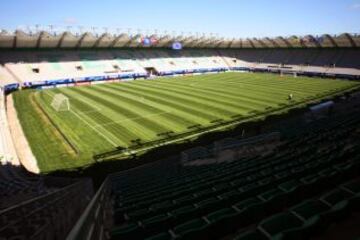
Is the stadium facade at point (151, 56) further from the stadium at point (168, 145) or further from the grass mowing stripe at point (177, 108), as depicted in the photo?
the grass mowing stripe at point (177, 108)

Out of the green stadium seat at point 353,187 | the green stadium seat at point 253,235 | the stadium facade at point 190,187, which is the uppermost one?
the green stadium seat at point 253,235

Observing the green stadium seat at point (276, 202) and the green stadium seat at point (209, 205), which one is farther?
the green stadium seat at point (209, 205)

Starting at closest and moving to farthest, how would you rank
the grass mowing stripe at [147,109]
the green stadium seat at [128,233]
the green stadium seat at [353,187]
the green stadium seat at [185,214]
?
the green stadium seat at [128,233] → the green stadium seat at [353,187] → the green stadium seat at [185,214] → the grass mowing stripe at [147,109]

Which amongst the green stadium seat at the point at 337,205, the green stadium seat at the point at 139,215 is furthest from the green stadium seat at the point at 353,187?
the green stadium seat at the point at 139,215

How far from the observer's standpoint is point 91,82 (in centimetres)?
5825

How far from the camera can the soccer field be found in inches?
925

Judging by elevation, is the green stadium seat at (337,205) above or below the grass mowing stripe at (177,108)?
above

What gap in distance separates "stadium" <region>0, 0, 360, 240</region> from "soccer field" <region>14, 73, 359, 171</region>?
18cm

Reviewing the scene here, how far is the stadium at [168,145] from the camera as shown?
19.9ft

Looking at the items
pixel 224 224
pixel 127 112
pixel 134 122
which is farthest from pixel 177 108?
pixel 224 224

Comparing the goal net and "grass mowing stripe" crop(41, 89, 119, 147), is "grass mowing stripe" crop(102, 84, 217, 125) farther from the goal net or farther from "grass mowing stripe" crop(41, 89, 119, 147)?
the goal net

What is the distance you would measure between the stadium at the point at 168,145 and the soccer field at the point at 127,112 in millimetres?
179

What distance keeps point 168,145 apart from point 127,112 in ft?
36.5

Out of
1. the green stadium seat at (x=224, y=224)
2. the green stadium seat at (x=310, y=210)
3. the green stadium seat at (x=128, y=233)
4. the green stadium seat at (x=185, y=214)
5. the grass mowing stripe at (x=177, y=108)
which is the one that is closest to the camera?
the green stadium seat at (x=310, y=210)
